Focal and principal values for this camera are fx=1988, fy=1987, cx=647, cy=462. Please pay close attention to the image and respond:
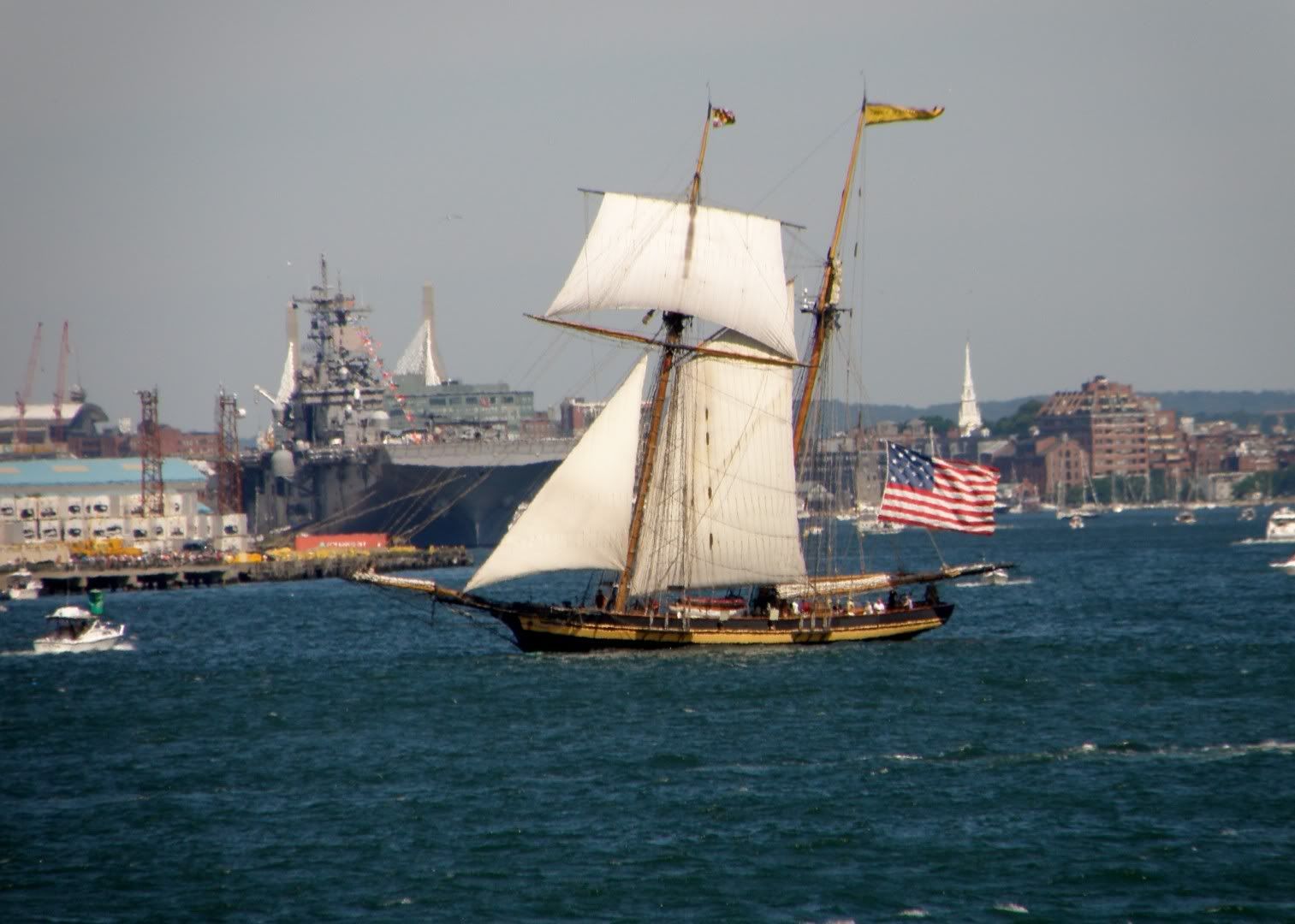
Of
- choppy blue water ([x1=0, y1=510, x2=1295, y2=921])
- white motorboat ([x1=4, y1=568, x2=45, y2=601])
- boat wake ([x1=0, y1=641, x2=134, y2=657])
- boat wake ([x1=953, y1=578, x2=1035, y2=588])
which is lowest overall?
choppy blue water ([x1=0, y1=510, x2=1295, y2=921])

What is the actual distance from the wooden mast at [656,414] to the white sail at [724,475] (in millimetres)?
420

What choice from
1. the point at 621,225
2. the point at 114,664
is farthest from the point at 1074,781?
the point at 114,664

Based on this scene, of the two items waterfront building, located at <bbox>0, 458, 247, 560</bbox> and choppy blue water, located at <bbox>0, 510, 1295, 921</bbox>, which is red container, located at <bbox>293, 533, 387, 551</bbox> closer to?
waterfront building, located at <bbox>0, 458, 247, 560</bbox>

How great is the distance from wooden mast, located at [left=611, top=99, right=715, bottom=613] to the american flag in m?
7.22

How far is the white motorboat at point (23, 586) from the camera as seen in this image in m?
122

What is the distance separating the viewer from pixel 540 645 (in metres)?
61.4

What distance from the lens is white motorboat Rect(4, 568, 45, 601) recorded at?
12154 centimetres

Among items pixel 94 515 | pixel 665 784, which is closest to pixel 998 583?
pixel 665 784

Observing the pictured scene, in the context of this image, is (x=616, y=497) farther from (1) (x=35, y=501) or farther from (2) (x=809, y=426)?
(1) (x=35, y=501)

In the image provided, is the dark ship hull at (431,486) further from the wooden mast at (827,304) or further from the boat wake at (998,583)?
the wooden mast at (827,304)

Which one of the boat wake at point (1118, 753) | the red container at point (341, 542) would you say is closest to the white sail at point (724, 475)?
the boat wake at point (1118, 753)

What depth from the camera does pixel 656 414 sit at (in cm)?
6191

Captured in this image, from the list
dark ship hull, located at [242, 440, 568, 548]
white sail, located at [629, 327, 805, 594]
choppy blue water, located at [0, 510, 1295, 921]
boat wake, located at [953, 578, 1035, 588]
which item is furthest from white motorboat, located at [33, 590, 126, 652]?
dark ship hull, located at [242, 440, 568, 548]

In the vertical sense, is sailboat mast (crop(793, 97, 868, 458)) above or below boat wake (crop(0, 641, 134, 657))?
above
